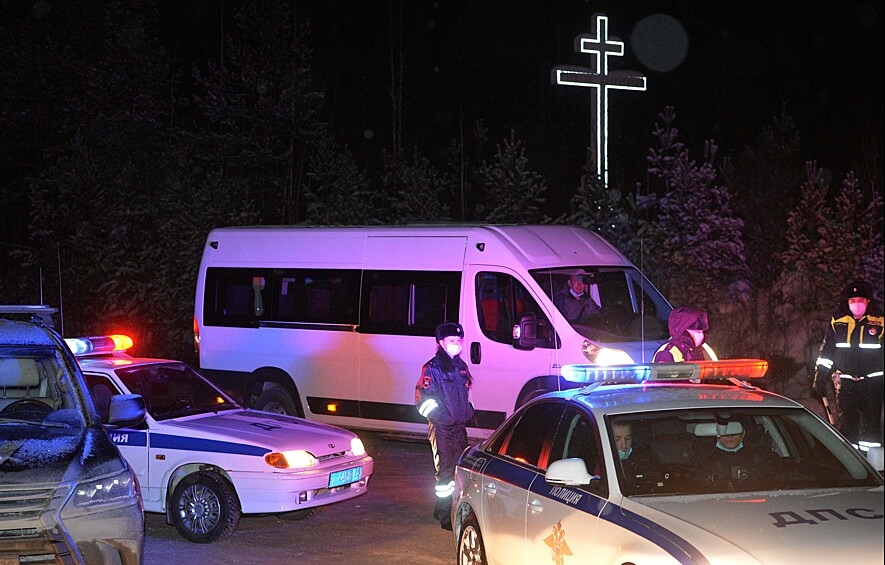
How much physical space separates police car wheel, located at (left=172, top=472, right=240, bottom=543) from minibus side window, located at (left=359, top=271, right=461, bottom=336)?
4217 mm

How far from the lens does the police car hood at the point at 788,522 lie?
16.7ft

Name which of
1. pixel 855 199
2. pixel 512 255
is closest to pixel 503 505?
pixel 512 255

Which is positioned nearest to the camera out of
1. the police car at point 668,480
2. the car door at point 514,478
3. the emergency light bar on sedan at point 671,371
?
the police car at point 668,480

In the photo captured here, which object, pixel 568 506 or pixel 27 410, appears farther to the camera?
pixel 27 410

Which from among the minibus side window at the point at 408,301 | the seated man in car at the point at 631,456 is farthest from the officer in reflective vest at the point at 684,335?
the minibus side window at the point at 408,301

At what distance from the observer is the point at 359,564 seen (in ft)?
28.3

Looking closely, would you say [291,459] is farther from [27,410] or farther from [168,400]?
[27,410]

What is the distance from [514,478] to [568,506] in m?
0.76

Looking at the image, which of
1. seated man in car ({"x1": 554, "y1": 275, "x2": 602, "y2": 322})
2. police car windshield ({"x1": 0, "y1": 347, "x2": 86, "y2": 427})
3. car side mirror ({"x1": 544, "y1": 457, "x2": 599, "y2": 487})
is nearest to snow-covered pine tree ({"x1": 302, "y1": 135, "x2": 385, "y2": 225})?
seated man in car ({"x1": 554, "y1": 275, "x2": 602, "y2": 322})

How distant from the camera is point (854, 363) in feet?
34.3

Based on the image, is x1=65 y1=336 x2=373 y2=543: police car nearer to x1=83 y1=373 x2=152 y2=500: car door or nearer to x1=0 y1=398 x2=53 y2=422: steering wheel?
x1=83 y1=373 x2=152 y2=500: car door

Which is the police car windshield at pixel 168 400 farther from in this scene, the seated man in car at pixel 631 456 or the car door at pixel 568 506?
the seated man in car at pixel 631 456

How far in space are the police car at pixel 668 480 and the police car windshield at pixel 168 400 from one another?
3.67 meters

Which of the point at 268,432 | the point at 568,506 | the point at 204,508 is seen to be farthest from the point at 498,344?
the point at 568,506
